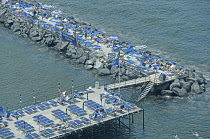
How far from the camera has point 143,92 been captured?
150 meters

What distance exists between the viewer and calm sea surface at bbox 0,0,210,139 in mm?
137250

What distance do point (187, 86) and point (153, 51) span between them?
2778 cm

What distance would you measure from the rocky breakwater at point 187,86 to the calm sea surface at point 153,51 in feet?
5.57

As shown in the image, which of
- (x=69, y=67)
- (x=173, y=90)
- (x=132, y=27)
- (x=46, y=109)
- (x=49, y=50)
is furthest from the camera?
(x=132, y=27)

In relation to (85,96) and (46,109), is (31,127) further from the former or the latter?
(85,96)

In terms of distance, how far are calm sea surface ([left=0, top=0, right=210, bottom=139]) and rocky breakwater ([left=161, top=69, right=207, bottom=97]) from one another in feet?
5.57

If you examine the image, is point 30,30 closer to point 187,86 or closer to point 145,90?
point 145,90

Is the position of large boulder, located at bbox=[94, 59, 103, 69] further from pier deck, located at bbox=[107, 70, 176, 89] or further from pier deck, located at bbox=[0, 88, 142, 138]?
pier deck, located at bbox=[0, 88, 142, 138]

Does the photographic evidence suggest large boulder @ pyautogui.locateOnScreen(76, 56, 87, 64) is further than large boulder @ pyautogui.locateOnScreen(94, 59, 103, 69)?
Yes

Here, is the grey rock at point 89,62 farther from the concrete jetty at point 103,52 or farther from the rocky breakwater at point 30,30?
the rocky breakwater at point 30,30

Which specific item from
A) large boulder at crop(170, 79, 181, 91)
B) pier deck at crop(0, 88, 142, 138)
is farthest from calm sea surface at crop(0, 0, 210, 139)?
pier deck at crop(0, 88, 142, 138)

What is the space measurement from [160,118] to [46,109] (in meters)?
25.5

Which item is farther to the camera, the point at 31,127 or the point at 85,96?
the point at 85,96

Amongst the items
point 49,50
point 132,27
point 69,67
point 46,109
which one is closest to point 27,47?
Answer: point 49,50
